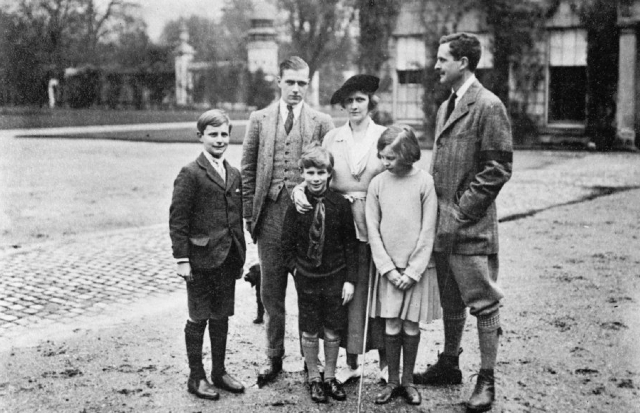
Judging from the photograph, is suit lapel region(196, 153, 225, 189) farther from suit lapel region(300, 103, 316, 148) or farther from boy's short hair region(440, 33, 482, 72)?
boy's short hair region(440, 33, 482, 72)

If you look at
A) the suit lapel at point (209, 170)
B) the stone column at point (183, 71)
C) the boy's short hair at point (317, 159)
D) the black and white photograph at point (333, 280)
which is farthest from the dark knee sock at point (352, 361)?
the stone column at point (183, 71)

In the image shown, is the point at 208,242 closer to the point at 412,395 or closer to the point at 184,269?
the point at 184,269

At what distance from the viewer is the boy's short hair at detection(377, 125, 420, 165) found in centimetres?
403

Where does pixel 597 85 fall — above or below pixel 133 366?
above

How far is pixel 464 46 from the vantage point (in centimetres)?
412

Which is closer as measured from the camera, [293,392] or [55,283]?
[293,392]

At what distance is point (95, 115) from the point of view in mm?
35062

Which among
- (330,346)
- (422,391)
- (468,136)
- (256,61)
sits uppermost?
(256,61)

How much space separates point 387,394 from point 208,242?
134cm

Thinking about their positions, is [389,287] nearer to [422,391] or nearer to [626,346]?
[422,391]

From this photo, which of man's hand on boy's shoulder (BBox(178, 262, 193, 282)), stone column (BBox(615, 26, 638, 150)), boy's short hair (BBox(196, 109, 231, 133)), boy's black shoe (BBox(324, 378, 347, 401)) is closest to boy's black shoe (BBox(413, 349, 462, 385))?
boy's black shoe (BBox(324, 378, 347, 401))

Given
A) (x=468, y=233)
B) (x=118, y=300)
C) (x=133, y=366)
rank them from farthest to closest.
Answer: (x=118, y=300)
(x=133, y=366)
(x=468, y=233)

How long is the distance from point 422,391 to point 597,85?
1721 centimetres

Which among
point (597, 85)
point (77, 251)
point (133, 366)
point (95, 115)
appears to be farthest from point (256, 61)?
point (133, 366)
